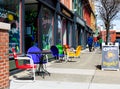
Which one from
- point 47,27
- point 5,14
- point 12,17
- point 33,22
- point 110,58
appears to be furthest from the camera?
point 47,27

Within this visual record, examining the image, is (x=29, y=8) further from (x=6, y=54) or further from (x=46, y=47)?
(x=6, y=54)

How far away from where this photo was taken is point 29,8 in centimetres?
1669

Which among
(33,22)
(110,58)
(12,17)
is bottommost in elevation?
(110,58)

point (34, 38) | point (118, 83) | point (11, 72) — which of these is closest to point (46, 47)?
point (34, 38)

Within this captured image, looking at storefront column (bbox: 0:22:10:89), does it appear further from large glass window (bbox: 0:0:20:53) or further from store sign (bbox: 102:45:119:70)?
store sign (bbox: 102:45:119:70)

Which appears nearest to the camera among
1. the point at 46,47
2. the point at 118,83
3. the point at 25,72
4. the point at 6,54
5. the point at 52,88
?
the point at 6,54

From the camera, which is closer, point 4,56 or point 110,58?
point 4,56

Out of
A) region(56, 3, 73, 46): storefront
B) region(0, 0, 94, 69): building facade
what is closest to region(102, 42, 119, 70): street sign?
region(0, 0, 94, 69): building facade

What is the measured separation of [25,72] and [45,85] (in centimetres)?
308

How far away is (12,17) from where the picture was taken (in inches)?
477

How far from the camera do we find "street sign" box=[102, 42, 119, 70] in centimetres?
1365

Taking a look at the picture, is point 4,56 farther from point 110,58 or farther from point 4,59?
point 110,58

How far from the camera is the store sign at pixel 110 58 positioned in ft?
44.8

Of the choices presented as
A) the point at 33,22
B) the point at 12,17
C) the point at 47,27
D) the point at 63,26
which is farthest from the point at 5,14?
the point at 63,26
